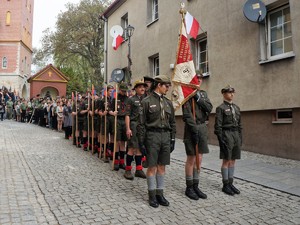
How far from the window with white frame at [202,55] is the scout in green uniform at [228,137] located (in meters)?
6.66

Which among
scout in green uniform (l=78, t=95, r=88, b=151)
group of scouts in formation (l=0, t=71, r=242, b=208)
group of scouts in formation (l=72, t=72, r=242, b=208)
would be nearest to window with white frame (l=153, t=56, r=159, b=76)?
scout in green uniform (l=78, t=95, r=88, b=151)

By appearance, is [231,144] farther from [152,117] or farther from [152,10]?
[152,10]

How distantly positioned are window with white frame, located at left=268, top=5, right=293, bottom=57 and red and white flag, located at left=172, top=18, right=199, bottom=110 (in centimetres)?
420

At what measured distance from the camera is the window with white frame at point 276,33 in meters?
8.61

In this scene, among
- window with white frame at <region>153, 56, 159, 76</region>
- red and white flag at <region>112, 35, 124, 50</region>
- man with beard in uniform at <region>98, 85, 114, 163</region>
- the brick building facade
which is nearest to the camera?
man with beard in uniform at <region>98, 85, 114, 163</region>

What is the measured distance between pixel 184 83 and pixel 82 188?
105 inches

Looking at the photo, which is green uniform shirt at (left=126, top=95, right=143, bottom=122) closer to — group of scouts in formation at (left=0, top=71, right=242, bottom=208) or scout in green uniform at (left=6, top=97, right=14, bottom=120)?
group of scouts in formation at (left=0, top=71, right=242, bottom=208)

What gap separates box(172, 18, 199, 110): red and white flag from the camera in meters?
5.37

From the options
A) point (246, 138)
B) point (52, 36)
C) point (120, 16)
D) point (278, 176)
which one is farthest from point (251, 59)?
point (52, 36)

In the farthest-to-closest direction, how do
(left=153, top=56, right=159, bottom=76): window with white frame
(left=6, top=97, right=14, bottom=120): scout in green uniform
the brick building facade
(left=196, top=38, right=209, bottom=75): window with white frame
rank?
1. (left=6, top=97, right=14, bottom=120): scout in green uniform
2. (left=153, top=56, right=159, bottom=76): window with white frame
3. (left=196, top=38, right=209, bottom=75): window with white frame
4. the brick building facade

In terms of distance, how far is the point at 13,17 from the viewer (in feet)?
146

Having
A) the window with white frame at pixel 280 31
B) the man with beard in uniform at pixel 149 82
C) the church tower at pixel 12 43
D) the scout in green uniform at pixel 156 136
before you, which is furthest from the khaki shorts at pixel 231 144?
the church tower at pixel 12 43

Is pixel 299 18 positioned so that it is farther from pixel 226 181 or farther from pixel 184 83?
pixel 226 181

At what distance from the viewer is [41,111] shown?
797 inches
